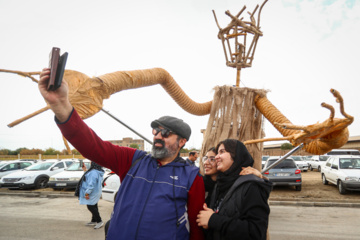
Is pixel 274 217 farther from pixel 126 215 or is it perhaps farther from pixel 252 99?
pixel 126 215

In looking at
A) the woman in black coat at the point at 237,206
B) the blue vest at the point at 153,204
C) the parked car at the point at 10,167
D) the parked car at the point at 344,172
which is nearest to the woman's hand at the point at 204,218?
the woman in black coat at the point at 237,206

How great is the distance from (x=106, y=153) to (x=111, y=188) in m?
5.55

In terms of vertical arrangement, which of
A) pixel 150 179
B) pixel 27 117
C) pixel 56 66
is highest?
pixel 56 66

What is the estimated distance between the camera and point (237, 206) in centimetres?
149

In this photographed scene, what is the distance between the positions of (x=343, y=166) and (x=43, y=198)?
11.5 m

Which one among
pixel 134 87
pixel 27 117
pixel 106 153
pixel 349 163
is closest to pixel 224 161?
pixel 106 153

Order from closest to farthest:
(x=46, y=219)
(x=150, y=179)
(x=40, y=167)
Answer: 1. (x=150, y=179)
2. (x=46, y=219)
3. (x=40, y=167)

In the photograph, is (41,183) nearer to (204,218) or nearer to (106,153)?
(106,153)

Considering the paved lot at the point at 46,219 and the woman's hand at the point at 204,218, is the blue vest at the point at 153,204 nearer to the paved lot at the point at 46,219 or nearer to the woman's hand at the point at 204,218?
the woman's hand at the point at 204,218

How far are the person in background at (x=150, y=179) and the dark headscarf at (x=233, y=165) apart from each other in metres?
0.16

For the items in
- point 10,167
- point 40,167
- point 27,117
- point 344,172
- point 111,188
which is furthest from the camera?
point 10,167

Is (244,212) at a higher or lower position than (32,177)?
higher

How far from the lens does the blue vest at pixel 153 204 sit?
1.48 m

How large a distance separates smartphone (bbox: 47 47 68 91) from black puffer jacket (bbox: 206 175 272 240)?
47.6 inches
